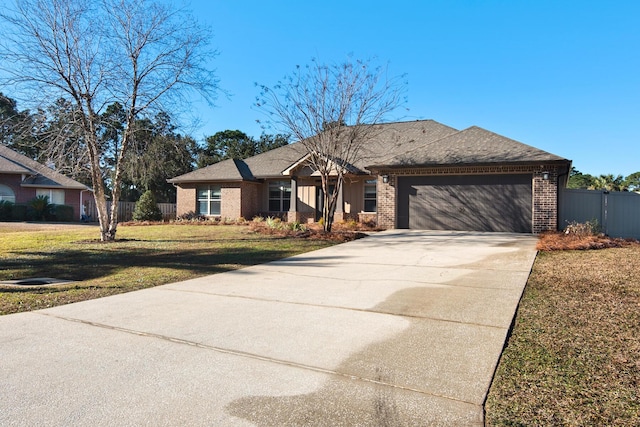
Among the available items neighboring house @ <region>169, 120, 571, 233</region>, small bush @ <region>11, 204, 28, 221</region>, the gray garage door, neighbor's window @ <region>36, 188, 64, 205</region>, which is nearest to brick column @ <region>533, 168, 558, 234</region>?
neighboring house @ <region>169, 120, 571, 233</region>

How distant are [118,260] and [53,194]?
75.8ft

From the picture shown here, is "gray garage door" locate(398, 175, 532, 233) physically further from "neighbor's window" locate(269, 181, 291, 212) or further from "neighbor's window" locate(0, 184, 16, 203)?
"neighbor's window" locate(0, 184, 16, 203)

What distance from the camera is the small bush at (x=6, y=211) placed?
2477cm

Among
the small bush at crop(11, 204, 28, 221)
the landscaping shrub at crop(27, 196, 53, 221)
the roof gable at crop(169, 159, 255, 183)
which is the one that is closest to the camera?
the roof gable at crop(169, 159, 255, 183)

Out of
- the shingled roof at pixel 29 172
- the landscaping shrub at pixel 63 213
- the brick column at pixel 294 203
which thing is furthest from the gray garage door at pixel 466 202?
the landscaping shrub at pixel 63 213

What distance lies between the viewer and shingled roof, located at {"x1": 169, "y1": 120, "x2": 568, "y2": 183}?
15.2 meters

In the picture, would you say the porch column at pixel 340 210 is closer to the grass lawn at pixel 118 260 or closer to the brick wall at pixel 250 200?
the brick wall at pixel 250 200

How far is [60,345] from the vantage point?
13.1 feet

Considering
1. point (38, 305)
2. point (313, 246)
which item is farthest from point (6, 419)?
point (313, 246)

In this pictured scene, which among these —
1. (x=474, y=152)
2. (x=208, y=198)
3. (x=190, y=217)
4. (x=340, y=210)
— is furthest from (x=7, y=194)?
(x=474, y=152)

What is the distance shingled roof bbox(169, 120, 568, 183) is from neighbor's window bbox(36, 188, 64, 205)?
10346 millimetres

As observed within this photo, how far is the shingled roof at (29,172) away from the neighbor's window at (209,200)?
9436 mm

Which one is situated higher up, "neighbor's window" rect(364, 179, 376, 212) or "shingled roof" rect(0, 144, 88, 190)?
"shingled roof" rect(0, 144, 88, 190)

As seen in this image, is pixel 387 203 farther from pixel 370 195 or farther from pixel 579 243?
pixel 579 243
